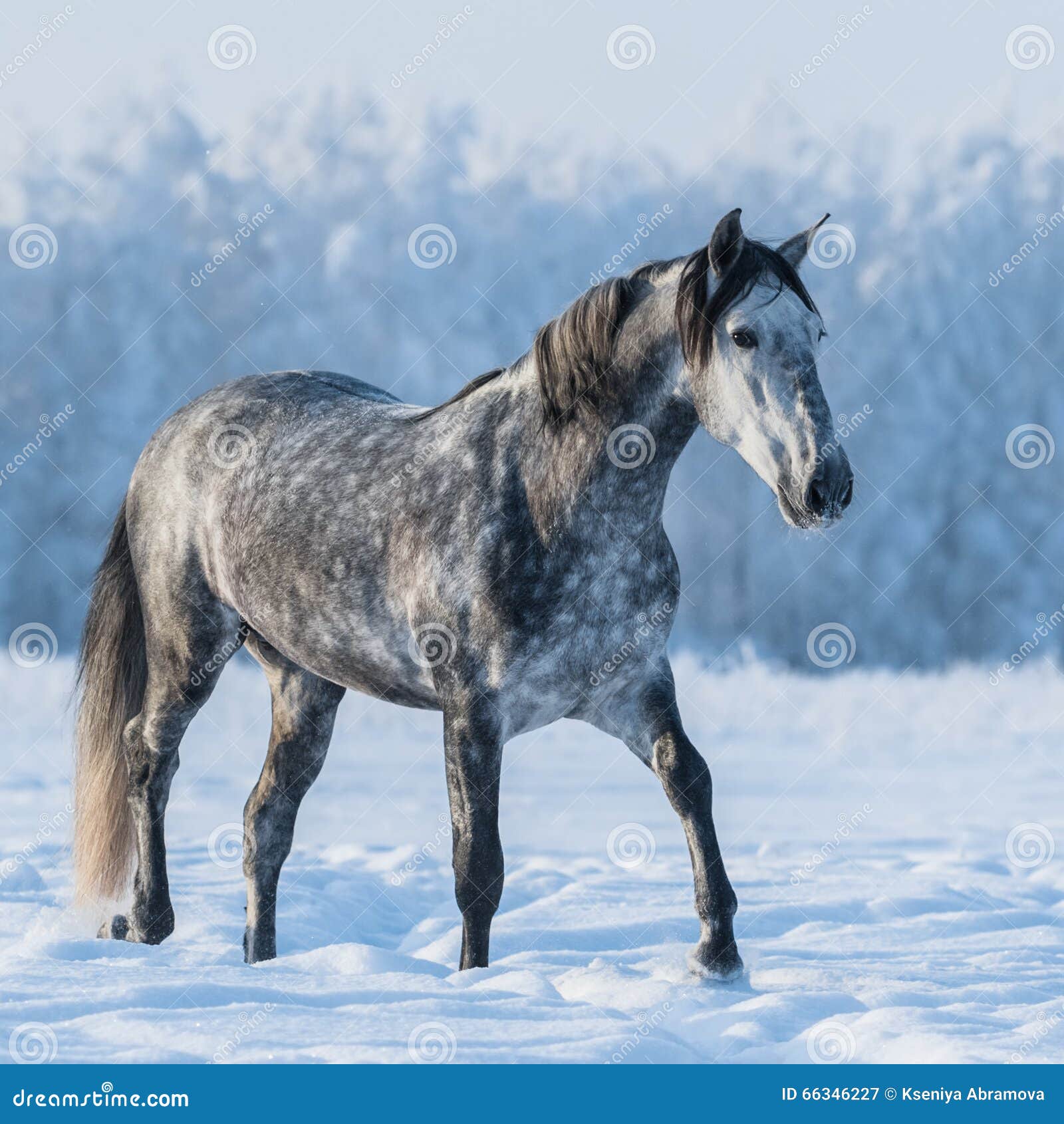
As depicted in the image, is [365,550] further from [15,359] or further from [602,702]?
[15,359]

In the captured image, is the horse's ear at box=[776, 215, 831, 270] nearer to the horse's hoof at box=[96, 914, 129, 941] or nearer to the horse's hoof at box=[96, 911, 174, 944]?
the horse's hoof at box=[96, 911, 174, 944]

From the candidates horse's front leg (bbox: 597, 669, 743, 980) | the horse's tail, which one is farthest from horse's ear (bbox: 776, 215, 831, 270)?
the horse's tail

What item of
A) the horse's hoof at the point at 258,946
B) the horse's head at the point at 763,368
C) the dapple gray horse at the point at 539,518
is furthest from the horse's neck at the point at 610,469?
the horse's hoof at the point at 258,946

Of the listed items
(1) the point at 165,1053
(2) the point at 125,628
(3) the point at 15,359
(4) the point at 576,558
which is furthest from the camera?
(3) the point at 15,359

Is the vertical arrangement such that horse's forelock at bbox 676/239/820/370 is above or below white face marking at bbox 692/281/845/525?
above

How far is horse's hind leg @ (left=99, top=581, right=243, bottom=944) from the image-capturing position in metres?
5.35

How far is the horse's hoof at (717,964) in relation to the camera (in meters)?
4.28

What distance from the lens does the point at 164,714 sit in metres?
5.45

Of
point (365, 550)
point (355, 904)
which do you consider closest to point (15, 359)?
point (355, 904)

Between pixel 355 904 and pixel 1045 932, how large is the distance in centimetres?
325

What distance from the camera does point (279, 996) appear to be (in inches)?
144

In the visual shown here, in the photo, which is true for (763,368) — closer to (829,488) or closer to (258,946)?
(829,488)

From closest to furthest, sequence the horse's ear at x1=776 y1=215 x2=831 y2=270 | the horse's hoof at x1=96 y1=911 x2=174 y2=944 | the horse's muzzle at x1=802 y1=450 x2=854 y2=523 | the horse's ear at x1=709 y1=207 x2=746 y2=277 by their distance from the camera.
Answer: the horse's muzzle at x1=802 y1=450 x2=854 y2=523 < the horse's ear at x1=709 y1=207 x2=746 y2=277 < the horse's ear at x1=776 y1=215 x2=831 y2=270 < the horse's hoof at x1=96 y1=911 x2=174 y2=944

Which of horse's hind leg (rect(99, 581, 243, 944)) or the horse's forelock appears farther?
horse's hind leg (rect(99, 581, 243, 944))
